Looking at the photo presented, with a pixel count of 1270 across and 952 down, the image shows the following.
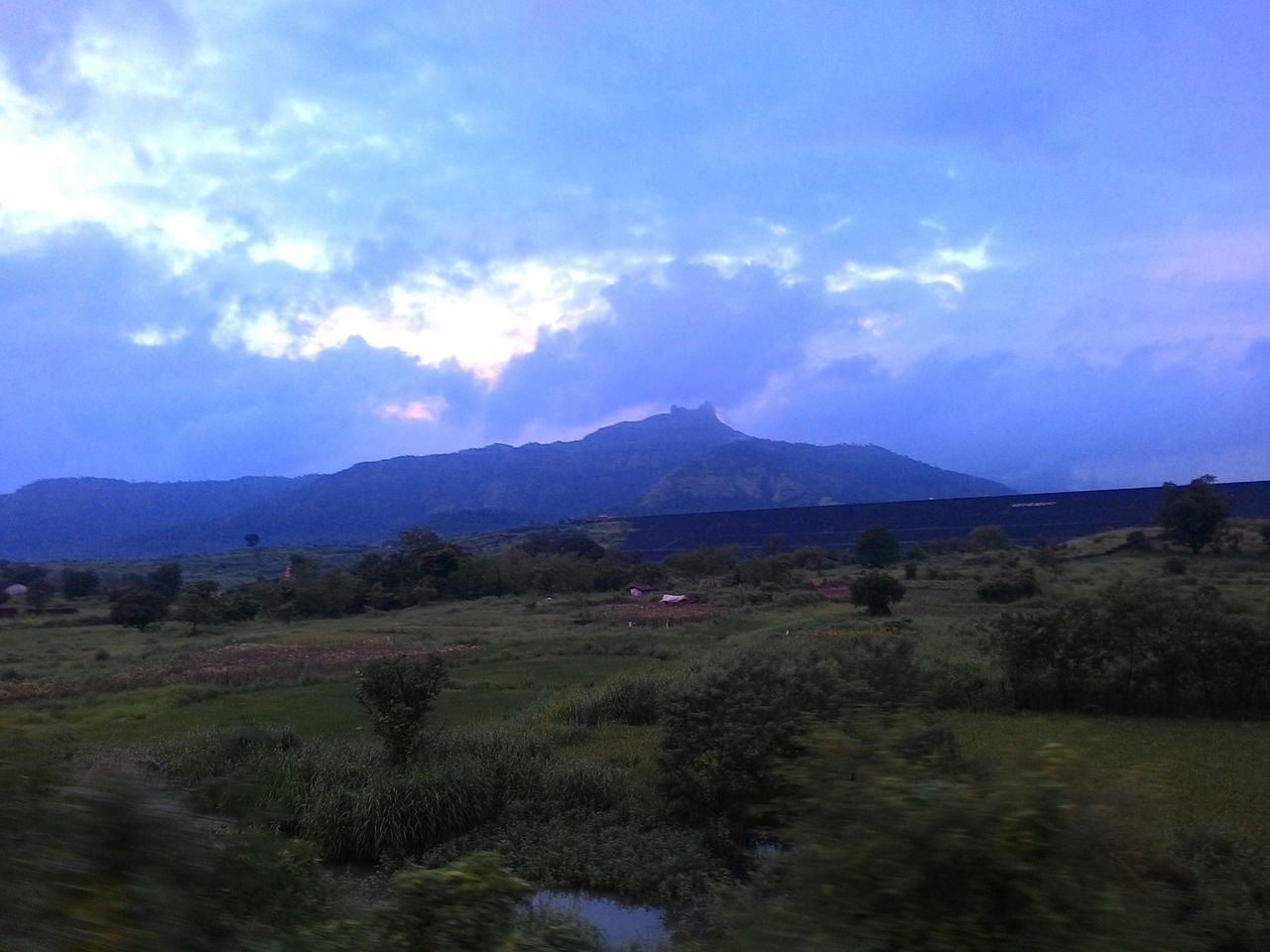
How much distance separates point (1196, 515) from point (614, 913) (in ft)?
192

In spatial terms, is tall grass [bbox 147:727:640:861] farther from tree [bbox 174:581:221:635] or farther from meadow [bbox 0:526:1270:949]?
tree [bbox 174:581:221:635]

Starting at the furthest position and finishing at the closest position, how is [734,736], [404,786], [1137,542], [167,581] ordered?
[167,581] → [1137,542] → [404,786] → [734,736]

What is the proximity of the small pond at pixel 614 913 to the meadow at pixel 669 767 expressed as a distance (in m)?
0.30

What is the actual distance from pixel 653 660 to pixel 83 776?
33159 millimetres

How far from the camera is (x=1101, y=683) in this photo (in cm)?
2384

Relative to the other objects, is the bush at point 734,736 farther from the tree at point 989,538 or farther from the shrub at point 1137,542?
the tree at point 989,538

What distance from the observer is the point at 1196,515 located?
197ft

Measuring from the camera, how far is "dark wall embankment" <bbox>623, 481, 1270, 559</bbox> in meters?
86.3

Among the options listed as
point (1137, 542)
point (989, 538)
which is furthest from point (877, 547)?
point (1137, 542)

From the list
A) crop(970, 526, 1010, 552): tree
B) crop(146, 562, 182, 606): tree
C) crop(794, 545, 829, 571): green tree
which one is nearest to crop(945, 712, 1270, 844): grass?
crop(794, 545, 829, 571): green tree

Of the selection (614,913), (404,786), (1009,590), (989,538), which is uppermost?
(989,538)

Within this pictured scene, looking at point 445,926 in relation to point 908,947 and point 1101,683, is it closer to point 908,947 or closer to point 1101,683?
point 908,947

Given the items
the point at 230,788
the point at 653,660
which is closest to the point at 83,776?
the point at 230,788

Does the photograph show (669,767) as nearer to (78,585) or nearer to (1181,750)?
(1181,750)
